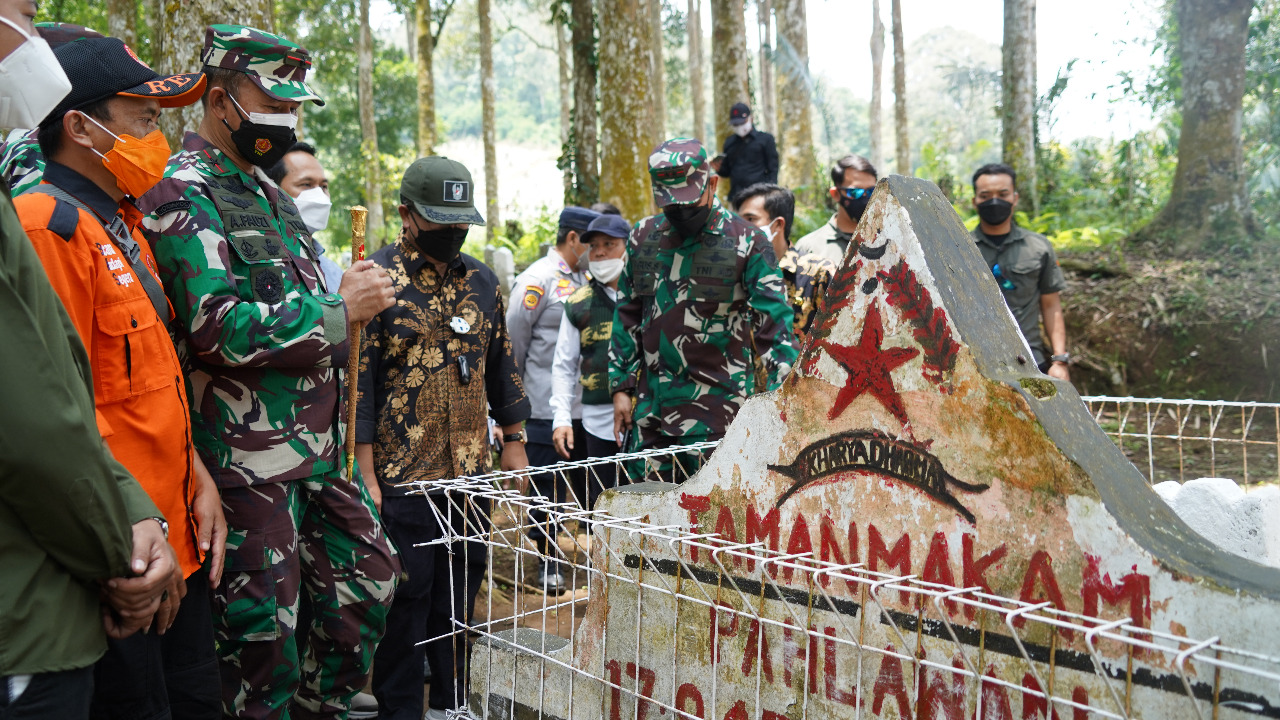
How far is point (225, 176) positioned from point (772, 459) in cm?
178

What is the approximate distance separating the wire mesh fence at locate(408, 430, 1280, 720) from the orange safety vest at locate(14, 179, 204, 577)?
830 millimetres

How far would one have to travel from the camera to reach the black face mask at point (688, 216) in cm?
395

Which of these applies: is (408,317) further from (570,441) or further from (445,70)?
(445,70)

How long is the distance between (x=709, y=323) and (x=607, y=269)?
1.22 meters

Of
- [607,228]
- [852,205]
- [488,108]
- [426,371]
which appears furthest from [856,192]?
[488,108]

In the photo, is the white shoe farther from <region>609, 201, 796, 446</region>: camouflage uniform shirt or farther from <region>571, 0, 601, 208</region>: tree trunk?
<region>571, 0, 601, 208</region>: tree trunk

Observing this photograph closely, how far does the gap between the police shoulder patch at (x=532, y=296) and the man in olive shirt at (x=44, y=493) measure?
11.8 ft

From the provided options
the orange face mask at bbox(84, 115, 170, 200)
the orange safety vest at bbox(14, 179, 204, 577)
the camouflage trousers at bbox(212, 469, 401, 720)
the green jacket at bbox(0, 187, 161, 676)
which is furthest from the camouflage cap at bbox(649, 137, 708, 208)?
the green jacket at bbox(0, 187, 161, 676)

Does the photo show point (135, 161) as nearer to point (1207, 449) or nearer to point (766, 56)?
point (1207, 449)

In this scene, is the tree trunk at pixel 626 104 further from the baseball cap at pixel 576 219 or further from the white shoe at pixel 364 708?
the white shoe at pixel 364 708

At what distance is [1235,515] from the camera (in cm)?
299

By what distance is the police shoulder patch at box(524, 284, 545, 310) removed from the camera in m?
5.41

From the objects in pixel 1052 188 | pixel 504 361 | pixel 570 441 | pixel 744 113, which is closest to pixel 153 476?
pixel 504 361

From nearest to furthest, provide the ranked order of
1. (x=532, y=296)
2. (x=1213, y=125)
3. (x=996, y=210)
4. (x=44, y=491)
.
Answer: (x=44, y=491)
(x=996, y=210)
(x=532, y=296)
(x=1213, y=125)
